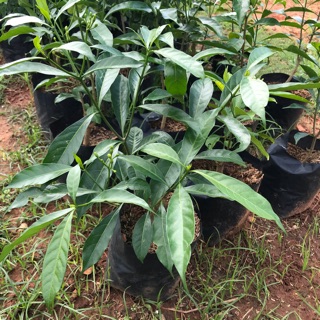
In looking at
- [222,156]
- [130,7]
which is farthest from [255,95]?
[130,7]

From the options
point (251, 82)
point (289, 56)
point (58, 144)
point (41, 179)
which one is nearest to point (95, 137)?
point (58, 144)

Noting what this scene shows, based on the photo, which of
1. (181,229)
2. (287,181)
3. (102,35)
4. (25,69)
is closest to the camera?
(181,229)

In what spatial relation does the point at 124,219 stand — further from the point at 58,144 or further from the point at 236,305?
the point at 236,305

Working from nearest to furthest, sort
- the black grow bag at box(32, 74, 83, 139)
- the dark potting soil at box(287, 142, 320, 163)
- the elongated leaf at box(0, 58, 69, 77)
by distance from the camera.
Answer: the elongated leaf at box(0, 58, 69, 77) < the dark potting soil at box(287, 142, 320, 163) < the black grow bag at box(32, 74, 83, 139)

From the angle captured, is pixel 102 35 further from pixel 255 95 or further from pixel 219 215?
pixel 219 215

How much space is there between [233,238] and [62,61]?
1619mm

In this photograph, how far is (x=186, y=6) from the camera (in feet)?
6.98

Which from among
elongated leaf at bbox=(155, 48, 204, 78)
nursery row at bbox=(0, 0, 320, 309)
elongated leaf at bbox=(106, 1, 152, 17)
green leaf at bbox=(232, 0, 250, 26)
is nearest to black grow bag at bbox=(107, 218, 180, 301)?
nursery row at bbox=(0, 0, 320, 309)

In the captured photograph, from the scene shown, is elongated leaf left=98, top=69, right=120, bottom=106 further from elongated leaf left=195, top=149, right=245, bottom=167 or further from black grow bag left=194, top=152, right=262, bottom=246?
black grow bag left=194, top=152, right=262, bottom=246

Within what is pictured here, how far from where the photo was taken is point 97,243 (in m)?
1.21

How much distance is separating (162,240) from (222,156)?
35cm

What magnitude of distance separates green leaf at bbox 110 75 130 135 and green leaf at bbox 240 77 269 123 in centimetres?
51

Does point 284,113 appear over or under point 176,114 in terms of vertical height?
→ under

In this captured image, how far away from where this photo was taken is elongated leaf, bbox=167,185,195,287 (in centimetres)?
86
